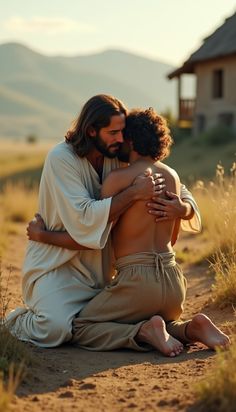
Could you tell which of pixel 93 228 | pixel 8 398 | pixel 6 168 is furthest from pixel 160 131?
pixel 6 168

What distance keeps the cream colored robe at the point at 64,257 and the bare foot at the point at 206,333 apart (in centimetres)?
77

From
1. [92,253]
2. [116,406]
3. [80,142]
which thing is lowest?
[116,406]

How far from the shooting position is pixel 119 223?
5816 millimetres

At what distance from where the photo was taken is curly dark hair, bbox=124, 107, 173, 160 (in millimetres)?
5715

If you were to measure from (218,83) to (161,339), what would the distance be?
88.5ft

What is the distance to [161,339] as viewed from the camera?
550 cm

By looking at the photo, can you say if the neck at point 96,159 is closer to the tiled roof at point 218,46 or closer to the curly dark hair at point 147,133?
the curly dark hair at point 147,133

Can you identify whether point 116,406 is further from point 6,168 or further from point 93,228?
point 6,168

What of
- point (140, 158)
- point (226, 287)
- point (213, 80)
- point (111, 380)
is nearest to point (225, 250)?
point (226, 287)

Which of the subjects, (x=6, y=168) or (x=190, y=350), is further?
(x=6, y=168)

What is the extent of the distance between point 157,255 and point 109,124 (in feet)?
2.96

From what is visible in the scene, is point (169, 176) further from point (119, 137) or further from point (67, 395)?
point (67, 395)

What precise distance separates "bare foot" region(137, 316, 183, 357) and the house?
23465 millimetres

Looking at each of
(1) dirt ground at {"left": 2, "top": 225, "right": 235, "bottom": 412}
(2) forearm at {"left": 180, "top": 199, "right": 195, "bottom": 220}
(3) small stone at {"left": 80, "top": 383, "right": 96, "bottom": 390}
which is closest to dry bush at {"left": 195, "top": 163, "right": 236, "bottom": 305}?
(1) dirt ground at {"left": 2, "top": 225, "right": 235, "bottom": 412}
